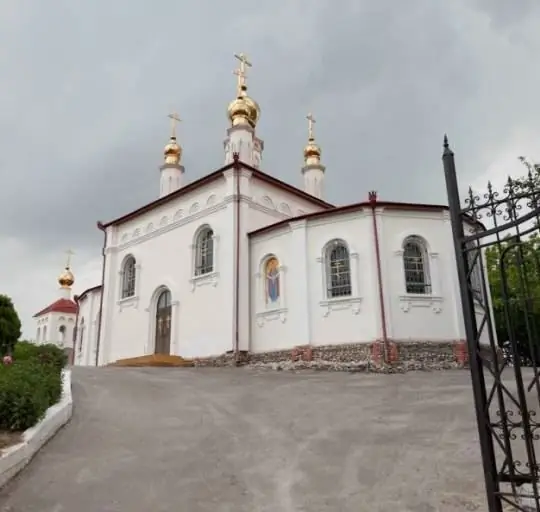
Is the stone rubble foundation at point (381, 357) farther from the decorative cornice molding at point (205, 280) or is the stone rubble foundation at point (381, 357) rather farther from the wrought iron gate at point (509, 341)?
the wrought iron gate at point (509, 341)

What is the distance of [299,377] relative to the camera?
14.8m

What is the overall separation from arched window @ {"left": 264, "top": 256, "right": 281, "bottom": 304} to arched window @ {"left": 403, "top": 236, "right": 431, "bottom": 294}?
4.29 m

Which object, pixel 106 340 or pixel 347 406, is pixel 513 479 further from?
pixel 106 340

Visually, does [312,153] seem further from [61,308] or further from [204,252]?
[61,308]

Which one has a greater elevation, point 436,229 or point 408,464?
point 436,229

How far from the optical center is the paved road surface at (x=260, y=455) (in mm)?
4961

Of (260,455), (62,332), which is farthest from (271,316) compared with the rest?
(62,332)

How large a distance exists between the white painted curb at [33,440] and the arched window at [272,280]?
34.4ft

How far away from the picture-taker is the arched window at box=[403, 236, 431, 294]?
17.2 m

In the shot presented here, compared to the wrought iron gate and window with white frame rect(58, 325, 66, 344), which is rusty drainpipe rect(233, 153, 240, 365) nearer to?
the wrought iron gate

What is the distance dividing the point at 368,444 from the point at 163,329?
16.2m

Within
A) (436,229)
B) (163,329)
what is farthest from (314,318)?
(163,329)

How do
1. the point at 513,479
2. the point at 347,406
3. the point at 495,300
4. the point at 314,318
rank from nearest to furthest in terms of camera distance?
the point at 513,479, the point at 347,406, the point at 314,318, the point at 495,300

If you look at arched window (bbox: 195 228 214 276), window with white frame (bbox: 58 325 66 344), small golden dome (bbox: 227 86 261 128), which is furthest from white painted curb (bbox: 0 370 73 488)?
window with white frame (bbox: 58 325 66 344)
